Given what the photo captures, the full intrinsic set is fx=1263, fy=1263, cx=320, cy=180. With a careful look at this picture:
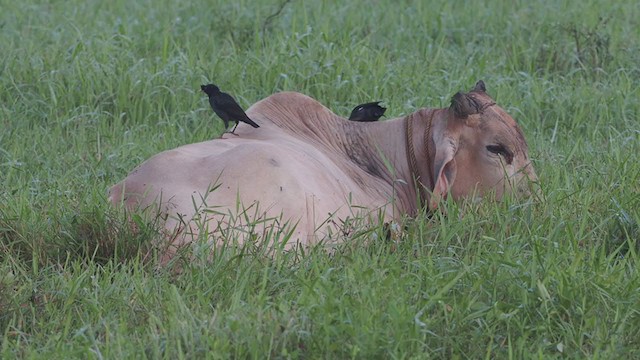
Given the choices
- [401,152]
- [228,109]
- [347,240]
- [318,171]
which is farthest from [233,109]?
[347,240]

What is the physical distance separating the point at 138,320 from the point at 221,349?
491 millimetres

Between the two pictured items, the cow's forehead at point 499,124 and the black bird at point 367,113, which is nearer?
the cow's forehead at point 499,124

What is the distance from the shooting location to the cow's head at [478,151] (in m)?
5.41

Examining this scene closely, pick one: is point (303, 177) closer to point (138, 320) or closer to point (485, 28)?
point (138, 320)

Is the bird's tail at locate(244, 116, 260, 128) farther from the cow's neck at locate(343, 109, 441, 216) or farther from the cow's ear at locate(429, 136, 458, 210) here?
the cow's ear at locate(429, 136, 458, 210)

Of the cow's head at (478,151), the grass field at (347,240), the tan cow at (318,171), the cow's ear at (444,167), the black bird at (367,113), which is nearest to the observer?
the grass field at (347,240)

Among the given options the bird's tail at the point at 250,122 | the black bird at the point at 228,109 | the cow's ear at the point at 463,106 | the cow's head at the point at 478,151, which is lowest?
the cow's head at the point at 478,151

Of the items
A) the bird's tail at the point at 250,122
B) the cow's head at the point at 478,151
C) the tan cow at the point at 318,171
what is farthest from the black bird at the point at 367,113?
the bird's tail at the point at 250,122

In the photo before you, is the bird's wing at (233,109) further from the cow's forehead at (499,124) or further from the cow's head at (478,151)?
the cow's forehead at (499,124)

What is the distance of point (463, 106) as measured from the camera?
17.9ft

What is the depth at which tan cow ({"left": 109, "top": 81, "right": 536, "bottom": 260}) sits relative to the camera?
180 inches

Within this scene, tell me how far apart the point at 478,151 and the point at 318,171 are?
0.83 meters

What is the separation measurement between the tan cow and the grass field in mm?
158

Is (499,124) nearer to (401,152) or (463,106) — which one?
(463,106)
